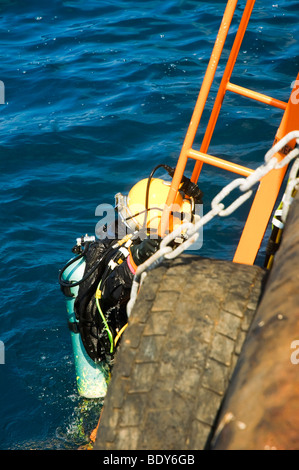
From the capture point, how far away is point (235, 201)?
2463mm

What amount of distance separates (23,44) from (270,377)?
10.4 meters

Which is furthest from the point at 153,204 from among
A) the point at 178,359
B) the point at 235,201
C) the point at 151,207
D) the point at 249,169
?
the point at 178,359

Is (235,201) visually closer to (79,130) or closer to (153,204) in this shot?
(153,204)

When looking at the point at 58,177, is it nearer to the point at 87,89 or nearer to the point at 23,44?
the point at 87,89

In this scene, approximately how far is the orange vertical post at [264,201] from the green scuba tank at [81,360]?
137cm

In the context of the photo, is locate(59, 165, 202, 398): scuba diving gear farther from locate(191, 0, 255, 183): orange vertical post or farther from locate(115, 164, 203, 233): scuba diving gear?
locate(191, 0, 255, 183): orange vertical post

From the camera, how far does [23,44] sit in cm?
1109

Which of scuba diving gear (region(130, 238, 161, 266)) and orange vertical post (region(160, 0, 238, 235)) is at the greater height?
orange vertical post (region(160, 0, 238, 235))

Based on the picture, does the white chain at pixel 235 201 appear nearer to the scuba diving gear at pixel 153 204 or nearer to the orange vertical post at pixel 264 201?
the orange vertical post at pixel 264 201

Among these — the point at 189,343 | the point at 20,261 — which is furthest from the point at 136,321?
the point at 20,261

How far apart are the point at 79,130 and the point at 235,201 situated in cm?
632

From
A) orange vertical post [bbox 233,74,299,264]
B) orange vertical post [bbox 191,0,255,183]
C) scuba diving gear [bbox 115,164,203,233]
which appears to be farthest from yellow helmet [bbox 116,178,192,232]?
orange vertical post [bbox 233,74,299,264]

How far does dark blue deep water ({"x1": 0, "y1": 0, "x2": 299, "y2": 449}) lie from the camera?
5.06 metres

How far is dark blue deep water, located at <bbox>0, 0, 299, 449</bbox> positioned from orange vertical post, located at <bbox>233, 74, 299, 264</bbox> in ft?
6.62
